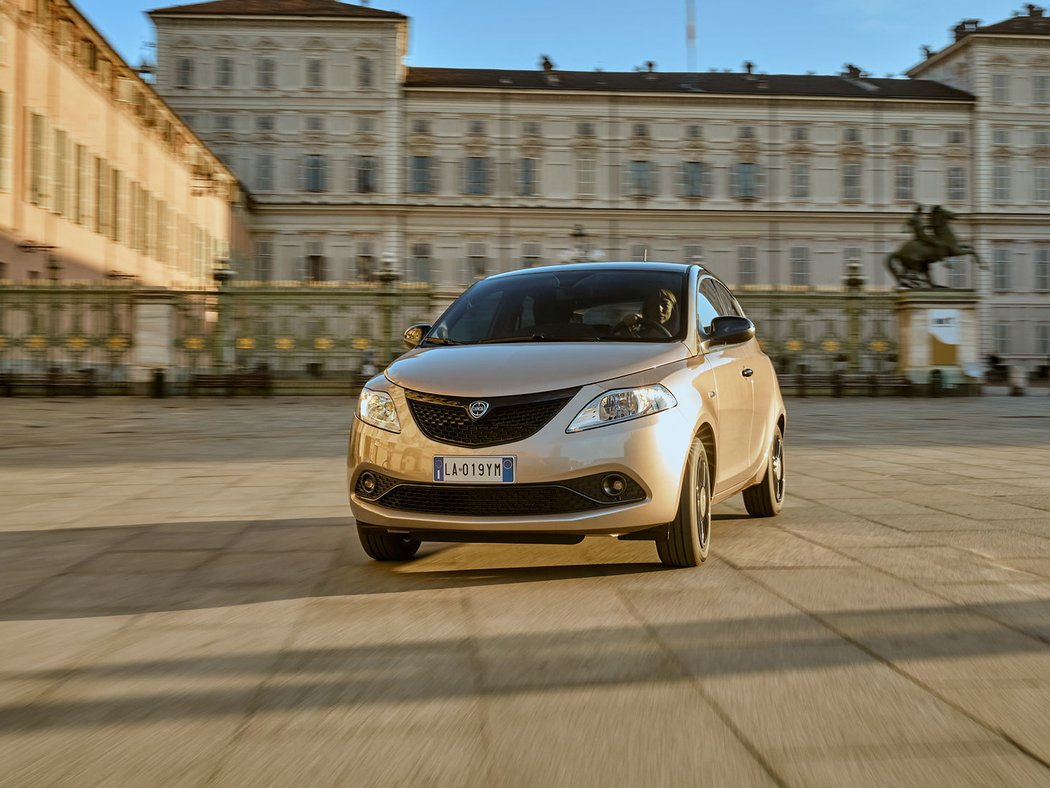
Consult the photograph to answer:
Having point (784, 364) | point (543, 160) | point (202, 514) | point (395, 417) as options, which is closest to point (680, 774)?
point (395, 417)

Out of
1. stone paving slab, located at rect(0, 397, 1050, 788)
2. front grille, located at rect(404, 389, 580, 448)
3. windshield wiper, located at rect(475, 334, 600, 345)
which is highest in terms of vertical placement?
windshield wiper, located at rect(475, 334, 600, 345)

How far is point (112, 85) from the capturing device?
118ft

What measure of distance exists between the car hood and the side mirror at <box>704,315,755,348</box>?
13.8 inches

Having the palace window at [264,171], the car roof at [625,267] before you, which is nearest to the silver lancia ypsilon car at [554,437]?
the car roof at [625,267]

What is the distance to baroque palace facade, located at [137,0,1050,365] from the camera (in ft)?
208

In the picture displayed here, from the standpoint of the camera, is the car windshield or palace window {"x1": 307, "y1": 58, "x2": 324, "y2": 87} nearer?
the car windshield

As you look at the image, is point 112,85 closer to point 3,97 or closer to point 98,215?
point 98,215

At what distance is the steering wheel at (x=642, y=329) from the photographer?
5.95 m

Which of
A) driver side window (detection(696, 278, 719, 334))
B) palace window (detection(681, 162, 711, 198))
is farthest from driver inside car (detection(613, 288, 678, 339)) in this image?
palace window (detection(681, 162, 711, 198))

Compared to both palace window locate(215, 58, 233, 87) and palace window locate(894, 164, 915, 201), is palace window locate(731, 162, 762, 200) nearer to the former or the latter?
palace window locate(894, 164, 915, 201)

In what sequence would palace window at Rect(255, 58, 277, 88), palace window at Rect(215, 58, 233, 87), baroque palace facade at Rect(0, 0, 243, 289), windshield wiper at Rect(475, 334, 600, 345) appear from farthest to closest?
palace window at Rect(215, 58, 233, 87) → palace window at Rect(255, 58, 277, 88) → baroque palace facade at Rect(0, 0, 243, 289) → windshield wiper at Rect(475, 334, 600, 345)

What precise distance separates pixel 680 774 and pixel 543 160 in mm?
63050

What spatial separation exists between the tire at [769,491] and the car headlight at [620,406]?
7.25 feet

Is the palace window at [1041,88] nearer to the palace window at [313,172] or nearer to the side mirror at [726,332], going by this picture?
the palace window at [313,172]
